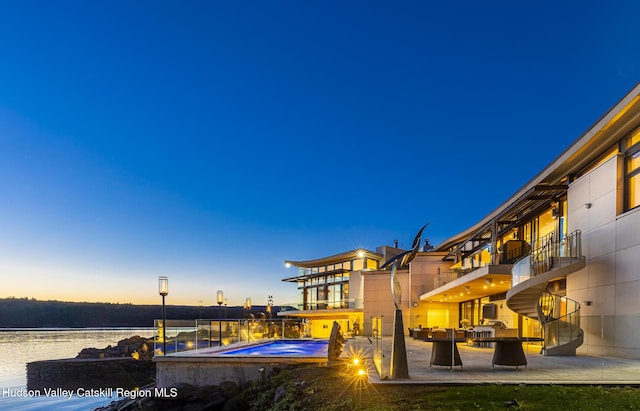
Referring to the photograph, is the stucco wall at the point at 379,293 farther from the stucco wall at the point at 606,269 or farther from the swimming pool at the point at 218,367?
the swimming pool at the point at 218,367

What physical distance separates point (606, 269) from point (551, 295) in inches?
78.1

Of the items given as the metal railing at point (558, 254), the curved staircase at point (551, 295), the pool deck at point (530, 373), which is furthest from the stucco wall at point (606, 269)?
the pool deck at point (530, 373)

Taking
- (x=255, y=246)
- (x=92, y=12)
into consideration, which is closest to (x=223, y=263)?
(x=255, y=246)

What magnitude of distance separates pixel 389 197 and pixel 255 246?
19124mm

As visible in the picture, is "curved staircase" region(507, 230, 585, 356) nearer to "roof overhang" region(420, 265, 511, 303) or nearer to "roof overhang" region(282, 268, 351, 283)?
"roof overhang" region(420, 265, 511, 303)

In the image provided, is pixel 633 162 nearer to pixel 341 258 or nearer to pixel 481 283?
pixel 481 283

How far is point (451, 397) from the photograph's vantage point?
22.6 ft

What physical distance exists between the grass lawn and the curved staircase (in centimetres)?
597

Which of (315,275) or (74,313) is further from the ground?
(315,275)

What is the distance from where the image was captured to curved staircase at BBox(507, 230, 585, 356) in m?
13.3

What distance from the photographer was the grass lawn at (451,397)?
6434 millimetres

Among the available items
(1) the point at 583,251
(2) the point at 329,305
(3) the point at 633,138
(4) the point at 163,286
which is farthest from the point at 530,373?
(2) the point at 329,305

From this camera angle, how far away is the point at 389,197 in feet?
204

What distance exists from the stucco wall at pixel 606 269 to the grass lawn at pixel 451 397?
606cm
